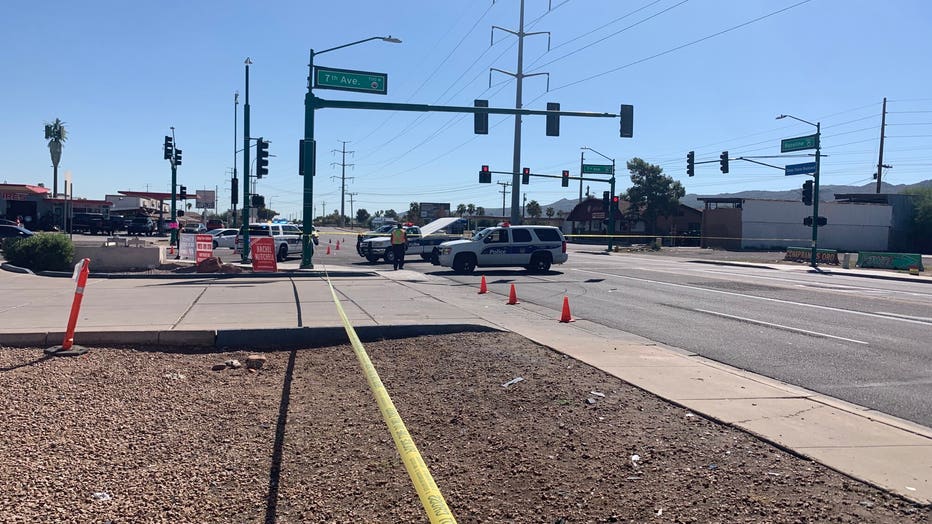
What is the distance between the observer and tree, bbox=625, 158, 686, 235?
306ft

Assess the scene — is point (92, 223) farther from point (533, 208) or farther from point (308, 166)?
point (533, 208)

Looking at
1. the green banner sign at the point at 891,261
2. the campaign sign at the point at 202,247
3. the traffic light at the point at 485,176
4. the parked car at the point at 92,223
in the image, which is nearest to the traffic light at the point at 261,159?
the campaign sign at the point at 202,247

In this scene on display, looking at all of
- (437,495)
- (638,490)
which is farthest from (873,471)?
(437,495)

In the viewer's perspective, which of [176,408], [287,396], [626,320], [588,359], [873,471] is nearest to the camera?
[873,471]

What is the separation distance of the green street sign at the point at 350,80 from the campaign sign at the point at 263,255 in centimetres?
617

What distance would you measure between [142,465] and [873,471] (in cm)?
520

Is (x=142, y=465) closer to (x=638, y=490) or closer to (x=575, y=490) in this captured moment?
(x=575, y=490)

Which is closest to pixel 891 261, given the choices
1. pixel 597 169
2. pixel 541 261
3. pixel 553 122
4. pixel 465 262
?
pixel 553 122

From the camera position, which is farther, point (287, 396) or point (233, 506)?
point (287, 396)

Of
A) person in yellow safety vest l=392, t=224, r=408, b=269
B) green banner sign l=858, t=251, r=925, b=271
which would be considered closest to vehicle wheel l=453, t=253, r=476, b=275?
person in yellow safety vest l=392, t=224, r=408, b=269

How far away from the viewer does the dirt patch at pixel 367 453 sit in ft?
14.8

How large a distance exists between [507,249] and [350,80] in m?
8.32

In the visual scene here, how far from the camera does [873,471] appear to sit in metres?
5.18

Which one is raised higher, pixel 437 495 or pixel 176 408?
pixel 437 495
